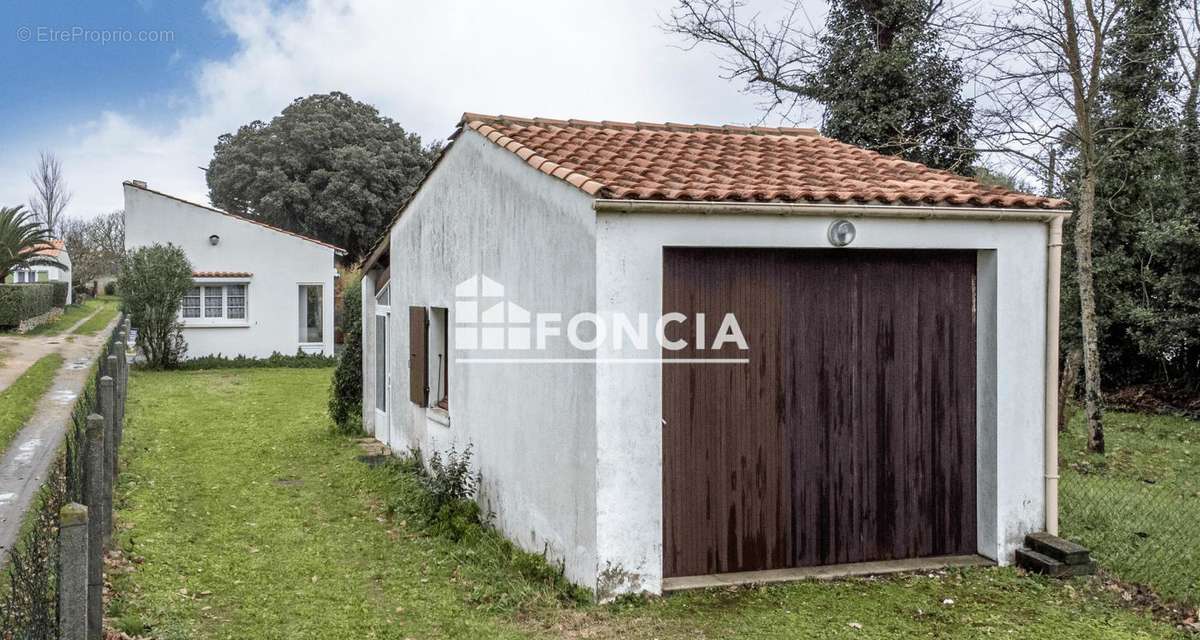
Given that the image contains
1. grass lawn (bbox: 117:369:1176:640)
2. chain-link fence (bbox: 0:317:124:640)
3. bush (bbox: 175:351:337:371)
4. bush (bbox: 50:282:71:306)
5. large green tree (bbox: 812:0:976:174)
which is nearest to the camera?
chain-link fence (bbox: 0:317:124:640)

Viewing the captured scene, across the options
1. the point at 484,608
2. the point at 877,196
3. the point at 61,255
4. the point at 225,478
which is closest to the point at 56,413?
the point at 225,478

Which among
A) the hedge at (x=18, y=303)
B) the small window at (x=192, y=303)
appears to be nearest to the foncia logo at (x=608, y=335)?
the small window at (x=192, y=303)

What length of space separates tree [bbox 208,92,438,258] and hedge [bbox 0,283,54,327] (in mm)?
10880

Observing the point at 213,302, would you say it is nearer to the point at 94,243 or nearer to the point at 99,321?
the point at 99,321

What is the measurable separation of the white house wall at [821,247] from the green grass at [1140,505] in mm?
945

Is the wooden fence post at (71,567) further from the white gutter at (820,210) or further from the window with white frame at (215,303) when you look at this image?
the window with white frame at (215,303)

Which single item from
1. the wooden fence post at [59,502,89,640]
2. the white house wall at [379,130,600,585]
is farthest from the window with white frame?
the wooden fence post at [59,502,89,640]

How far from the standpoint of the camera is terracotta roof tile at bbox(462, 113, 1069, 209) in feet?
20.3

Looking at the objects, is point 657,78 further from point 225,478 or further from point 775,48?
point 225,478

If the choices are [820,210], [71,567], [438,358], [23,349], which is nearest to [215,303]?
[23,349]

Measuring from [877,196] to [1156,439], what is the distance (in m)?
11.2

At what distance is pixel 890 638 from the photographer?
5.34 m

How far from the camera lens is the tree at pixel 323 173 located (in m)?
38.1

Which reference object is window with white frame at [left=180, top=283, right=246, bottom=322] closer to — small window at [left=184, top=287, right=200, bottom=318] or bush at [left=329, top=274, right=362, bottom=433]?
small window at [left=184, top=287, right=200, bottom=318]
